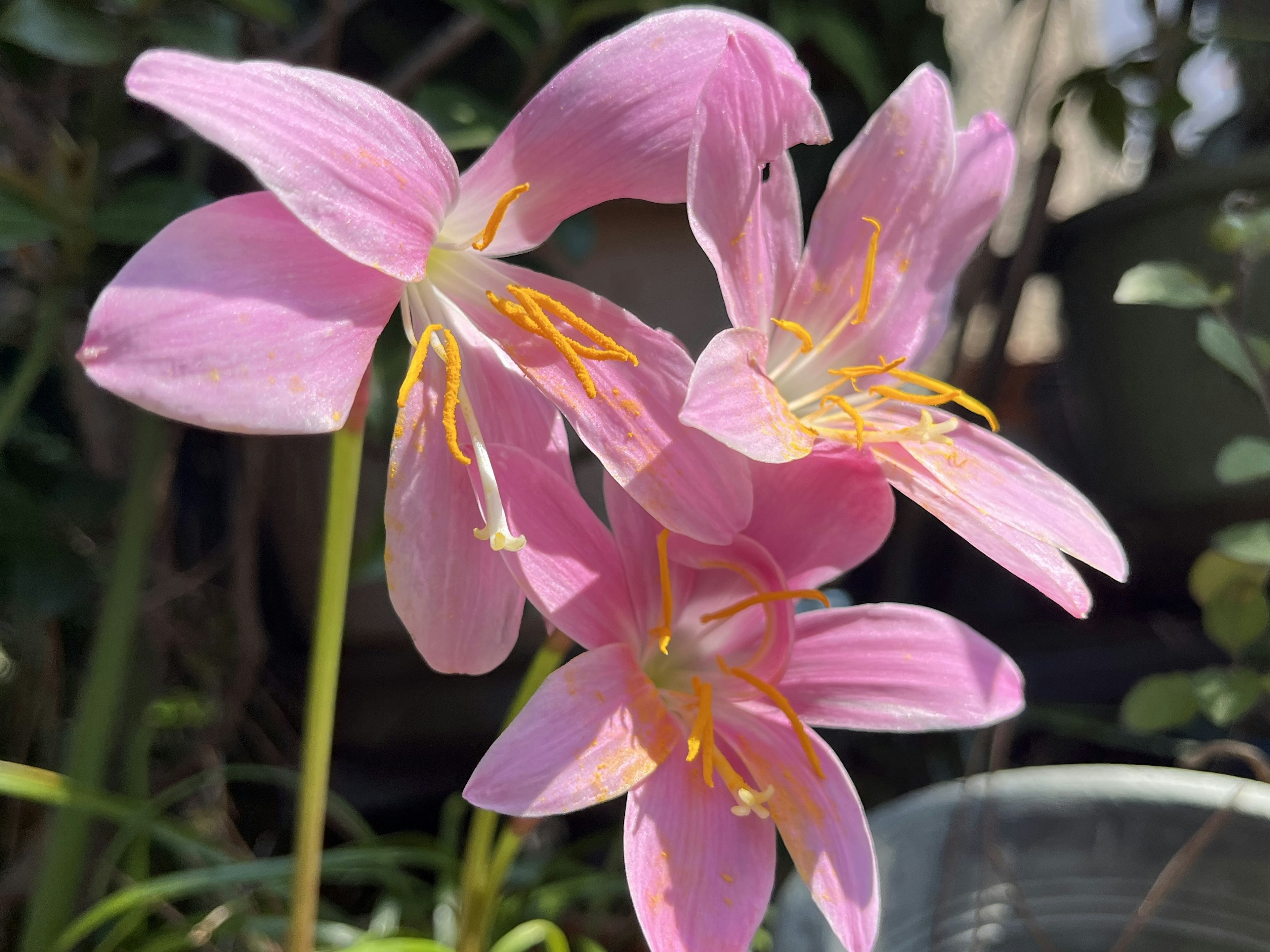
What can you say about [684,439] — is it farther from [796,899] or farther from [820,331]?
[796,899]

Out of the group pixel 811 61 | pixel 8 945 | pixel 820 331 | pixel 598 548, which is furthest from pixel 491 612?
pixel 811 61

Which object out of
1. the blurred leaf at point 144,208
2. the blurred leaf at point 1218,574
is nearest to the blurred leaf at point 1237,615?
the blurred leaf at point 1218,574

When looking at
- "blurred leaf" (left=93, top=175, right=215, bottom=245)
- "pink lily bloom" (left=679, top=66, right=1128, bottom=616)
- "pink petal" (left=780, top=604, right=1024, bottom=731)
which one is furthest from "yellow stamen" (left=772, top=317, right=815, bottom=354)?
"blurred leaf" (left=93, top=175, right=215, bottom=245)

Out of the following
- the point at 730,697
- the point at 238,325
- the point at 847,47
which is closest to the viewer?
the point at 238,325

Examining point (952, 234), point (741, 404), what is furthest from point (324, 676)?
point (952, 234)

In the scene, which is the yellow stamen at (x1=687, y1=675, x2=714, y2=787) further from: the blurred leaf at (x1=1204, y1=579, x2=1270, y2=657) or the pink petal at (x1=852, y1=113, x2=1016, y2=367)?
the blurred leaf at (x1=1204, y1=579, x2=1270, y2=657)

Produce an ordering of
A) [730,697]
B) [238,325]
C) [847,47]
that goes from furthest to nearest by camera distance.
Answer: [847,47] < [730,697] < [238,325]

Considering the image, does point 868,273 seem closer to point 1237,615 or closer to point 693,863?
point 693,863

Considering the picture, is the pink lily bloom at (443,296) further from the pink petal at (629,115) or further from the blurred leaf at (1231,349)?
the blurred leaf at (1231,349)
